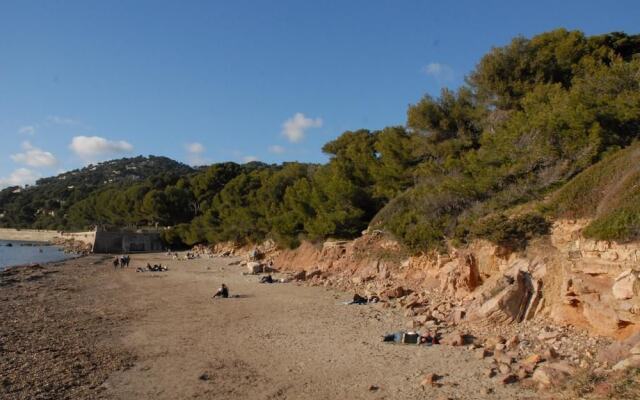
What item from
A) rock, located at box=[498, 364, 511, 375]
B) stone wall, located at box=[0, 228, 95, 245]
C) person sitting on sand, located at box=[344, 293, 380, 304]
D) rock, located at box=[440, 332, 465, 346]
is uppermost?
stone wall, located at box=[0, 228, 95, 245]

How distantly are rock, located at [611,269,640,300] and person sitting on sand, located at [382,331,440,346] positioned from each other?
4.03 meters

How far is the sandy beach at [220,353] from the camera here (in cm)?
862

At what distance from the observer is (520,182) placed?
16.6 meters

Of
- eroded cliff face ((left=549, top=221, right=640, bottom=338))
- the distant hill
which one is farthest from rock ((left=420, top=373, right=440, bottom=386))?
the distant hill

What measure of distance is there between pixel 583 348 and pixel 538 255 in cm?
405

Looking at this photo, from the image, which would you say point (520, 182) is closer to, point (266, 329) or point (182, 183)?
point (266, 329)

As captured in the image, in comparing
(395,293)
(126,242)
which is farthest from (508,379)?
(126,242)

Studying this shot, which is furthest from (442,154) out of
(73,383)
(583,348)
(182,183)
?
(182,183)

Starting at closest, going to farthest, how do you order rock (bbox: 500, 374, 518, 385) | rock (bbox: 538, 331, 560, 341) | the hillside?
rock (bbox: 500, 374, 518, 385) < the hillside < rock (bbox: 538, 331, 560, 341)

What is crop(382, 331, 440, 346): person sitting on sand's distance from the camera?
448 inches

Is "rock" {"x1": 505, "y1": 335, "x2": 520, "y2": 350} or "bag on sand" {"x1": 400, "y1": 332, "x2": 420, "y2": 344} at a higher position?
"rock" {"x1": 505, "y1": 335, "x2": 520, "y2": 350}

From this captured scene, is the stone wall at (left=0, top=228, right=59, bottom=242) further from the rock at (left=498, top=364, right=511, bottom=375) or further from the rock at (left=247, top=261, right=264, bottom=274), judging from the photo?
the rock at (left=498, top=364, right=511, bottom=375)

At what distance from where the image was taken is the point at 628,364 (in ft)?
24.2

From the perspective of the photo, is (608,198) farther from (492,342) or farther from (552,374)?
(552,374)
